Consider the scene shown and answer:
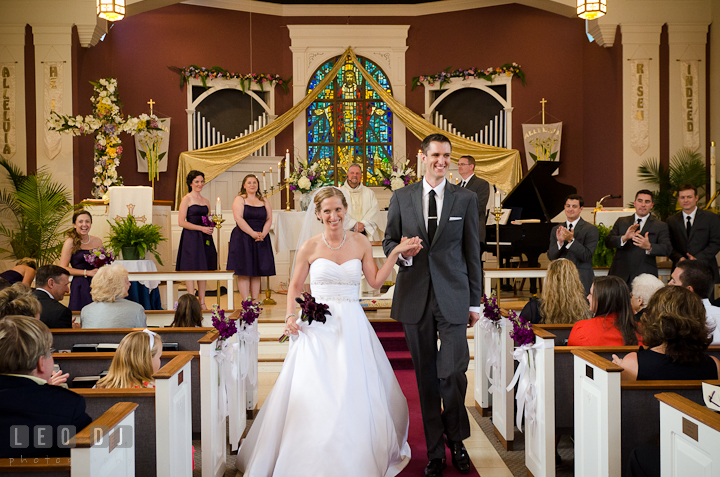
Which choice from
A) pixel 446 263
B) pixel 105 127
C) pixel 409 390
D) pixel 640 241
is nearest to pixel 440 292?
pixel 446 263

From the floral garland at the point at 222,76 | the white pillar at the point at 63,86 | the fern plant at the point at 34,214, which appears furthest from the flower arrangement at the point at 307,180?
the white pillar at the point at 63,86

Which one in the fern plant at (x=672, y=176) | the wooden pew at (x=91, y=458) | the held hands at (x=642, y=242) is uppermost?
the fern plant at (x=672, y=176)

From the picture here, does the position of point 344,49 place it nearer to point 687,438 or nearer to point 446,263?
point 446,263

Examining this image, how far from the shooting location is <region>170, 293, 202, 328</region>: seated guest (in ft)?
14.3

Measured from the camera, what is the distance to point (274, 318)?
6.90m

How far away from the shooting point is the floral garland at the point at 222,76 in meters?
10.7

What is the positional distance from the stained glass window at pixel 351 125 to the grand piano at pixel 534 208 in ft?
12.4

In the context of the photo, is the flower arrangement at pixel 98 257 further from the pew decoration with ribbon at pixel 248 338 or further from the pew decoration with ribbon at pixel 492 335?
the pew decoration with ribbon at pixel 492 335

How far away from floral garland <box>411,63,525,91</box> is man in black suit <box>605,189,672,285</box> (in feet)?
17.6

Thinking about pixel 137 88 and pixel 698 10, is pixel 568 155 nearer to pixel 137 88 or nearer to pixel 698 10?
pixel 698 10

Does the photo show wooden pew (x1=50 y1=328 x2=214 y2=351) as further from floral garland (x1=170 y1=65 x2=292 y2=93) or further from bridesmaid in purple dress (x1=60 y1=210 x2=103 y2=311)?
floral garland (x1=170 y1=65 x2=292 y2=93)

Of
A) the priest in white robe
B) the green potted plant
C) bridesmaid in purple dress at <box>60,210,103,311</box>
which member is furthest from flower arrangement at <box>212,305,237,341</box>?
the priest in white robe

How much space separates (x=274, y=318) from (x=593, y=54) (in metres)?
6.93

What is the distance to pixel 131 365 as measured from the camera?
3.05 meters
